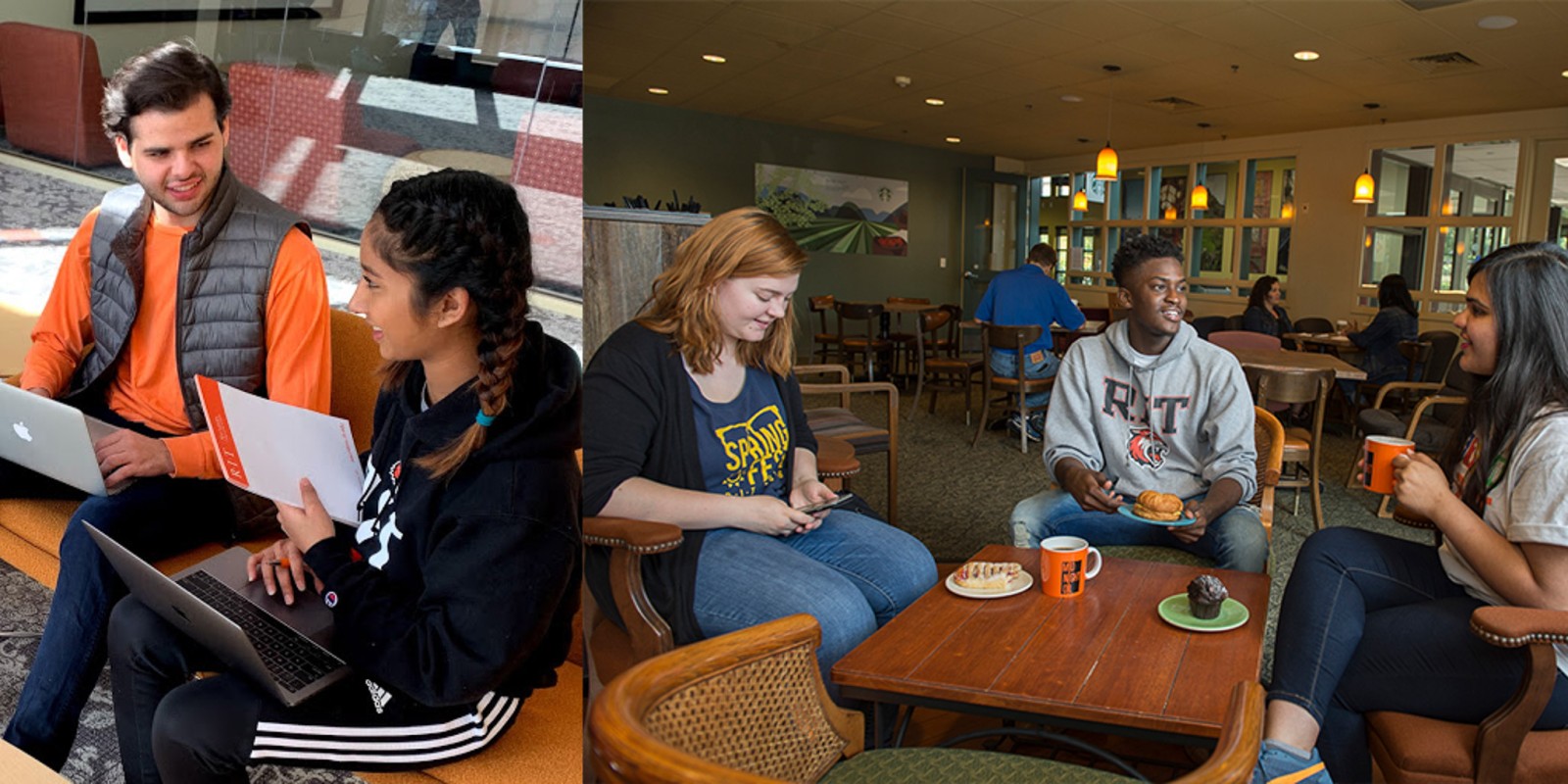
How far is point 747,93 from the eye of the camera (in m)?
8.80

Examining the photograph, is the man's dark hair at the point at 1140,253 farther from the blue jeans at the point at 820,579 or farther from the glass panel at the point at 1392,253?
the glass panel at the point at 1392,253

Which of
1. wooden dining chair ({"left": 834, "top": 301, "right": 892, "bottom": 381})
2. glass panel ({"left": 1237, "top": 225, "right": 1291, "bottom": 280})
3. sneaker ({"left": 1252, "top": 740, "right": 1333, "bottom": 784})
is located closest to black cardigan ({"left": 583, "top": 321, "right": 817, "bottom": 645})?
sneaker ({"left": 1252, "top": 740, "right": 1333, "bottom": 784})

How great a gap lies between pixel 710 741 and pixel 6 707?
1.05 metres

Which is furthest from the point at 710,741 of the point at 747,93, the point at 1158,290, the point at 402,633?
the point at 747,93

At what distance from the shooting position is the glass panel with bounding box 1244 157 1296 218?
1069cm

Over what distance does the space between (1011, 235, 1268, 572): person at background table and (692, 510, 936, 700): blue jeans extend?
22.0 inches

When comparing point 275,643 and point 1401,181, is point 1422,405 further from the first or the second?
point 1401,181

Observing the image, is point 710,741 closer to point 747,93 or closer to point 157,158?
point 157,158

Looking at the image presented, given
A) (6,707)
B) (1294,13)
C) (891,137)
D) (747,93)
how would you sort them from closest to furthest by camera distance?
→ (6,707)
(1294,13)
(747,93)
(891,137)

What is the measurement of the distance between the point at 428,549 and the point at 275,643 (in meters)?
0.24

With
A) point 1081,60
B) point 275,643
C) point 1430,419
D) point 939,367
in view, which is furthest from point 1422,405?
point 275,643

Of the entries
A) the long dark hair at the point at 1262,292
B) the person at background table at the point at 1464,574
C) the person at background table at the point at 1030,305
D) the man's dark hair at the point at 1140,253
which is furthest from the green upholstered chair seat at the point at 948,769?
the long dark hair at the point at 1262,292

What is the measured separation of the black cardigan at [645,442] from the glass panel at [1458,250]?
9.69 metres

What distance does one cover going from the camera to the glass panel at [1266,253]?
10.8 meters
